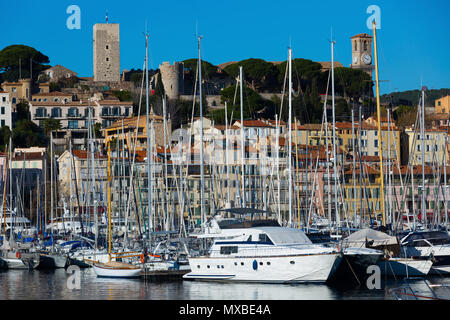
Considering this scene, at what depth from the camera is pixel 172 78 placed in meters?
104

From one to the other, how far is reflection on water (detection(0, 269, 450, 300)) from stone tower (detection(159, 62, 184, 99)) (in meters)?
75.6

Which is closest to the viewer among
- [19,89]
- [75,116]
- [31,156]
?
[31,156]

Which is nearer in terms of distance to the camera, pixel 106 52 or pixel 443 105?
pixel 443 105

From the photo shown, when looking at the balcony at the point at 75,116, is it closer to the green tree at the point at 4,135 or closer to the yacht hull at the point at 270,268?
the green tree at the point at 4,135

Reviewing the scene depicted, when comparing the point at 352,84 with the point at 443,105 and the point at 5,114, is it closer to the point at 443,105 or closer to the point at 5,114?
the point at 443,105

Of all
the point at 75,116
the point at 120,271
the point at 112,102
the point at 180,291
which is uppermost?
the point at 112,102

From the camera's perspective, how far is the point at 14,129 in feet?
280

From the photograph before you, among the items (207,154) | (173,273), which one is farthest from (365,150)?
(173,273)

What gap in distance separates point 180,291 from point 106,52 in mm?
93030

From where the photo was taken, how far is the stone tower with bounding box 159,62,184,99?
104 metres

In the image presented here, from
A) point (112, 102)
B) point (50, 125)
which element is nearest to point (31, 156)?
point (50, 125)

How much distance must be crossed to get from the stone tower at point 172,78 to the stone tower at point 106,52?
35.2 ft

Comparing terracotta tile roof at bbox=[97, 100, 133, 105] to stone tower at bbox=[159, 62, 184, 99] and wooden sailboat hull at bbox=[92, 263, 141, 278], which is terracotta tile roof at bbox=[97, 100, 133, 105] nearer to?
stone tower at bbox=[159, 62, 184, 99]

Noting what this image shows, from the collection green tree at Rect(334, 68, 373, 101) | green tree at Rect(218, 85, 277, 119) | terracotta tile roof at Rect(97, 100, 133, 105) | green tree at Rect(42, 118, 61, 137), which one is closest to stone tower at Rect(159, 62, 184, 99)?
green tree at Rect(218, 85, 277, 119)
